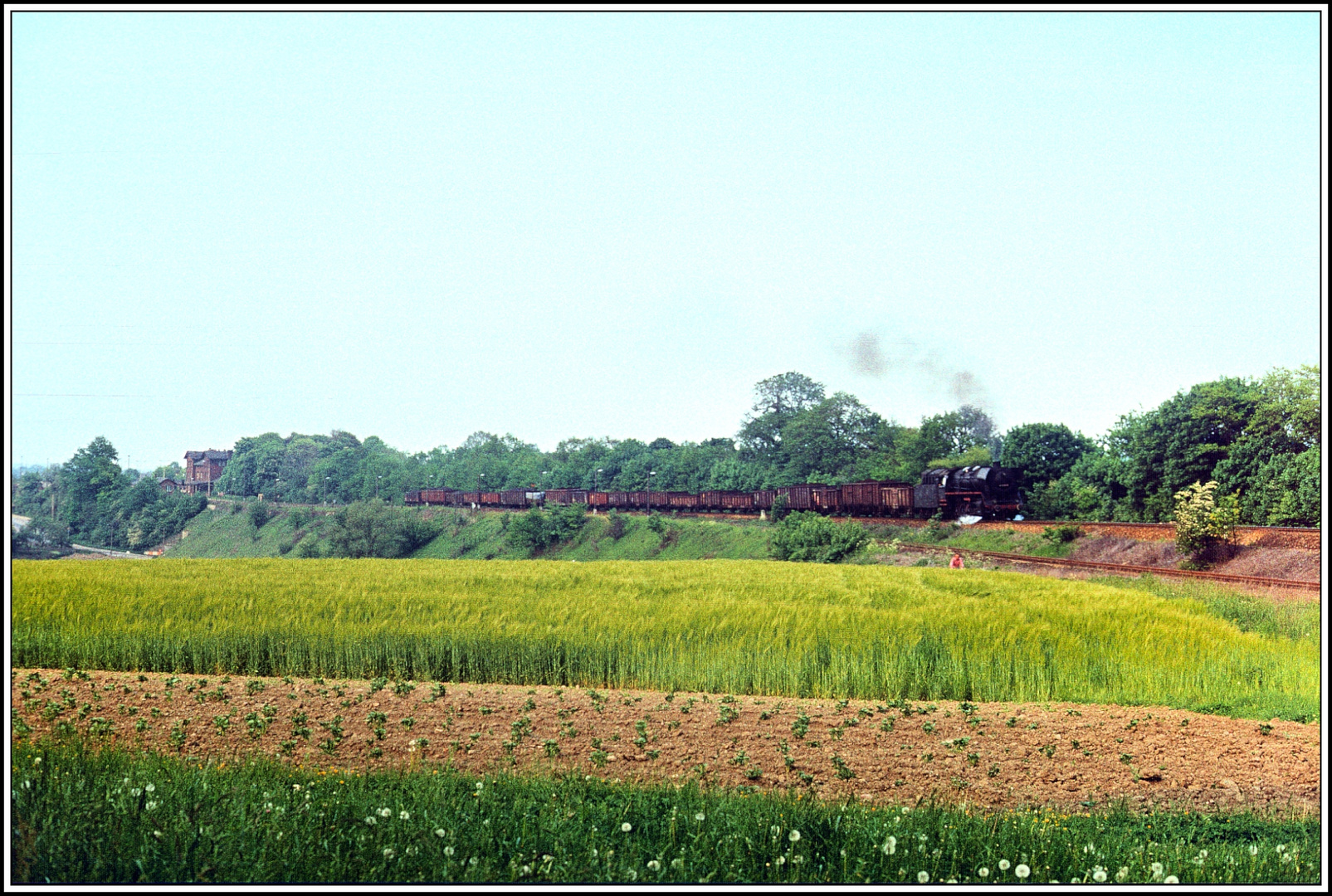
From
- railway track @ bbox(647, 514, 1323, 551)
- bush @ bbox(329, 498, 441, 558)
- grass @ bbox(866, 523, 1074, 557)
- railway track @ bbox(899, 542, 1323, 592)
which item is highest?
bush @ bbox(329, 498, 441, 558)

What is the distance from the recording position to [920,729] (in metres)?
9.18

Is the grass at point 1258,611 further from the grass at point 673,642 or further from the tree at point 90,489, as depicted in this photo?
the tree at point 90,489

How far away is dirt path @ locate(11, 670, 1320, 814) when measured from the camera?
25.3 ft

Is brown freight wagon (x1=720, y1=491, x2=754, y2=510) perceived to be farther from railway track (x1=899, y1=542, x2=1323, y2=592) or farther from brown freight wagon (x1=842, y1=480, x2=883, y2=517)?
railway track (x1=899, y1=542, x2=1323, y2=592)

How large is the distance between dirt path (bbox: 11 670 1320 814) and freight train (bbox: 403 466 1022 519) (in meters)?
19.9

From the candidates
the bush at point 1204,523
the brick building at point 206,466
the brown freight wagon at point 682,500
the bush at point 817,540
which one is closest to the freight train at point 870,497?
the brown freight wagon at point 682,500

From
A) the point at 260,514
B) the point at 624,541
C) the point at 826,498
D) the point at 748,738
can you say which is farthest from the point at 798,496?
the point at 748,738

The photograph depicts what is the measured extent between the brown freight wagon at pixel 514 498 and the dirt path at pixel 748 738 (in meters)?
23.3

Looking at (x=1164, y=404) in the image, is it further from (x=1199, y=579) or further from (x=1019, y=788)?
(x=1019, y=788)

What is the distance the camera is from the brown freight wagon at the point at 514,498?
33938 millimetres

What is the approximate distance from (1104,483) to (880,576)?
67.9 ft

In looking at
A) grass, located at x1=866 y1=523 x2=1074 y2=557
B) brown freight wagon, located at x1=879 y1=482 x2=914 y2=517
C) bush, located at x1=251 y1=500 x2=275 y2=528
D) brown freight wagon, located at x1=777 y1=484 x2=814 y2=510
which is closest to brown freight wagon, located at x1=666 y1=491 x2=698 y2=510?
brown freight wagon, located at x1=777 y1=484 x2=814 y2=510

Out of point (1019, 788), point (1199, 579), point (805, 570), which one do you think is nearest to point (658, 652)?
point (1019, 788)

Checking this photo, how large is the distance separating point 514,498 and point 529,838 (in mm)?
30167
